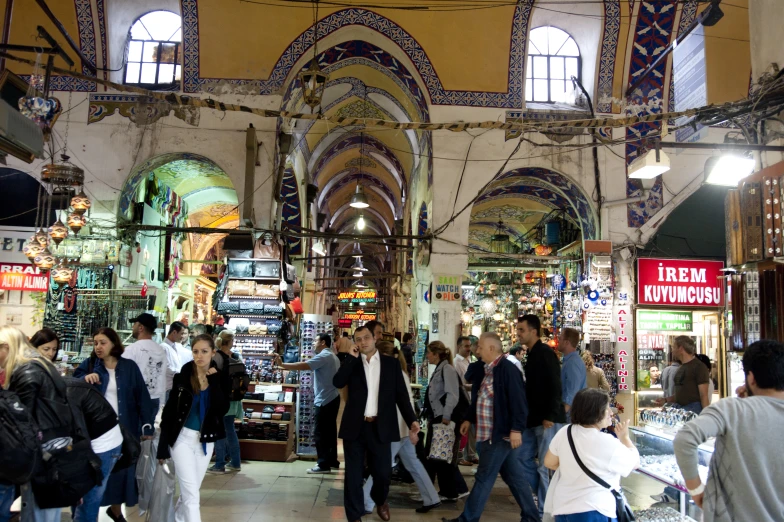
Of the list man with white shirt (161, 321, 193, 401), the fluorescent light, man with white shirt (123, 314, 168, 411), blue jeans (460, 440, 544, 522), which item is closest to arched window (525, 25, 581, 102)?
the fluorescent light

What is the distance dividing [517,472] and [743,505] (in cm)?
275

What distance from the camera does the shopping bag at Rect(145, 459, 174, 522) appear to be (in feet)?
15.6

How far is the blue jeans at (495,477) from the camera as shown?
17.1 feet

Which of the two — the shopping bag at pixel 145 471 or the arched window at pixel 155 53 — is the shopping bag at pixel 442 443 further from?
the arched window at pixel 155 53

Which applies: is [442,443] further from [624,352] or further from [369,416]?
[624,352]

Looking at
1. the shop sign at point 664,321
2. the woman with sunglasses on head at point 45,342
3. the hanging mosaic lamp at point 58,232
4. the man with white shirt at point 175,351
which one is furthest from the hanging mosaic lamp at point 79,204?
the shop sign at point 664,321

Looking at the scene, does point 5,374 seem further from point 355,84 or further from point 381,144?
point 381,144

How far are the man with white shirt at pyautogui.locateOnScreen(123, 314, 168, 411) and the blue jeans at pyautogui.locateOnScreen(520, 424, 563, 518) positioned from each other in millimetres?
3284

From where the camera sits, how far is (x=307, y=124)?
14898mm

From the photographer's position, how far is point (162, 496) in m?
4.77

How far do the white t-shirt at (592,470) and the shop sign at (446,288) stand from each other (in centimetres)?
782

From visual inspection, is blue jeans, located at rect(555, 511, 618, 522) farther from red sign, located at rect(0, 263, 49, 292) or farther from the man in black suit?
red sign, located at rect(0, 263, 49, 292)

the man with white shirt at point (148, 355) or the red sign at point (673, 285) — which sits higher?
the red sign at point (673, 285)

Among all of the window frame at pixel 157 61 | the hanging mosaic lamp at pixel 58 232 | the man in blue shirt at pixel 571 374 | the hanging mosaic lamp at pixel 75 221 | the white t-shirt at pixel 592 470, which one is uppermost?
the window frame at pixel 157 61
